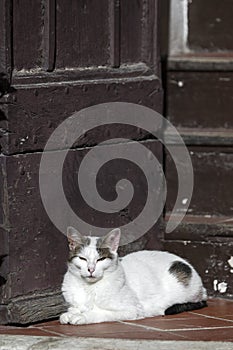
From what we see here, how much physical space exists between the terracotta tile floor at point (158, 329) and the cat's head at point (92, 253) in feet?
0.94

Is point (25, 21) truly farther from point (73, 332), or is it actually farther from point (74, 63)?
point (73, 332)

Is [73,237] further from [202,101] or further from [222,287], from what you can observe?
[202,101]

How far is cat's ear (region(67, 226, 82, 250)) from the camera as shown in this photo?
234 inches

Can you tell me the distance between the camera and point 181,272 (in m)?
6.27

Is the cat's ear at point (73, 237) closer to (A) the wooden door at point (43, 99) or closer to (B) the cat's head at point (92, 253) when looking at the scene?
(B) the cat's head at point (92, 253)

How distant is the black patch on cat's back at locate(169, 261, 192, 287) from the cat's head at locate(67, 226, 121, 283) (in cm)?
42

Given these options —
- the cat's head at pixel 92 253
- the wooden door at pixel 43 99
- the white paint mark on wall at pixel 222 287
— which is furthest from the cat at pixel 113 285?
the white paint mark on wall at pixel 222 287

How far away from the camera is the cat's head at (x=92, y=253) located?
5898mm

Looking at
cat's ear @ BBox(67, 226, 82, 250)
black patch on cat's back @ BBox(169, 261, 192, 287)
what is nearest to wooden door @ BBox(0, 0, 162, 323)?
cat's ear @ BBox(67, 226, 82, 250)

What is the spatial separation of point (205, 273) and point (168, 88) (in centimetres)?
123

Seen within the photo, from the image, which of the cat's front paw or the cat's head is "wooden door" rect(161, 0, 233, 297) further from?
the cat's front paw

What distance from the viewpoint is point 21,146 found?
230 inches

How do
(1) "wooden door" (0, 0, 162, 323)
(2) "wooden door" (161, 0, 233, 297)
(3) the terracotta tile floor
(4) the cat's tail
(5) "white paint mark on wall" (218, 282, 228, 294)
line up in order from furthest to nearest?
(2) "wooden door" (161, 0, 233, 297) < (5) "white paint mark on wall" (218, 282, 228, 294) < (4) the cat's tail < (1) "wooden door" (0, 0, 162, 323) < (3) the terracotta tile floor

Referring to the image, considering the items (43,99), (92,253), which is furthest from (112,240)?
(43,99)
